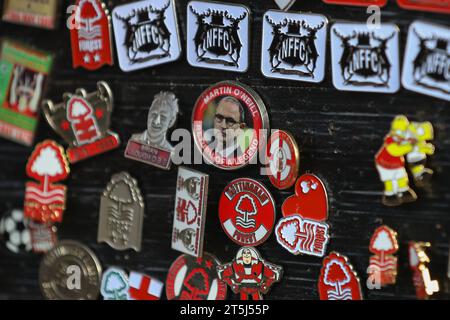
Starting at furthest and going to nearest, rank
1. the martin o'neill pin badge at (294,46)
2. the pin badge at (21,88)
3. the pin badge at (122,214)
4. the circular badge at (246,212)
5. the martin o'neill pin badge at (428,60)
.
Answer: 1. the pin badge at (21,88)
2. the pin badge at (122,214)
3. the circular badge at (246,212)
4. the martin o'neill pin badge at (294,46)
5. the martin o'neill pin badge at (428,60)

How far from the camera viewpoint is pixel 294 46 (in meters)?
1.83

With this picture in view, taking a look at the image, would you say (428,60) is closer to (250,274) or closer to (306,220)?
(306,220)

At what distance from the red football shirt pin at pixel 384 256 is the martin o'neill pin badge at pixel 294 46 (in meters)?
0.34

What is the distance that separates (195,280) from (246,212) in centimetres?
21

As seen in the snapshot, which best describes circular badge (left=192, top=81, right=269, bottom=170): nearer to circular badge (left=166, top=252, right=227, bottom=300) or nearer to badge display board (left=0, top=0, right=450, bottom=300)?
badge display board (left=0, top=0, right=450, bottom=300)

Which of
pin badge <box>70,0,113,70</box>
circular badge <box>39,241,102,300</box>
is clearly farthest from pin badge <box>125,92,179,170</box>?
circular badge <box>39,241,102,300</box>

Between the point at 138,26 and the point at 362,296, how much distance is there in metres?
0.78

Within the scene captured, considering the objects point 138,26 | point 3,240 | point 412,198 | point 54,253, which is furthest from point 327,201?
point 3,240

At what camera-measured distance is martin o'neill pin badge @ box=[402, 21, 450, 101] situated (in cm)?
168

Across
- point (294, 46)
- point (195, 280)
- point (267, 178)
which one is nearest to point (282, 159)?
point (267, 178)

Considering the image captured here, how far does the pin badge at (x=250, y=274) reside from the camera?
75.9 inches

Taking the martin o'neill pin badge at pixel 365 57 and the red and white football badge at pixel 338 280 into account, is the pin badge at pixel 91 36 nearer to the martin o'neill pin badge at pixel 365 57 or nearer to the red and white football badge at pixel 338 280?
the martin o'neill pin badge at pixel 365 57

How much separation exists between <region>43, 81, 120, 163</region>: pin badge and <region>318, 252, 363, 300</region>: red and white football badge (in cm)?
58

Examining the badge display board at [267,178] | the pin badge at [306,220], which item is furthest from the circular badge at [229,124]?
the pin badge at [306,220]
